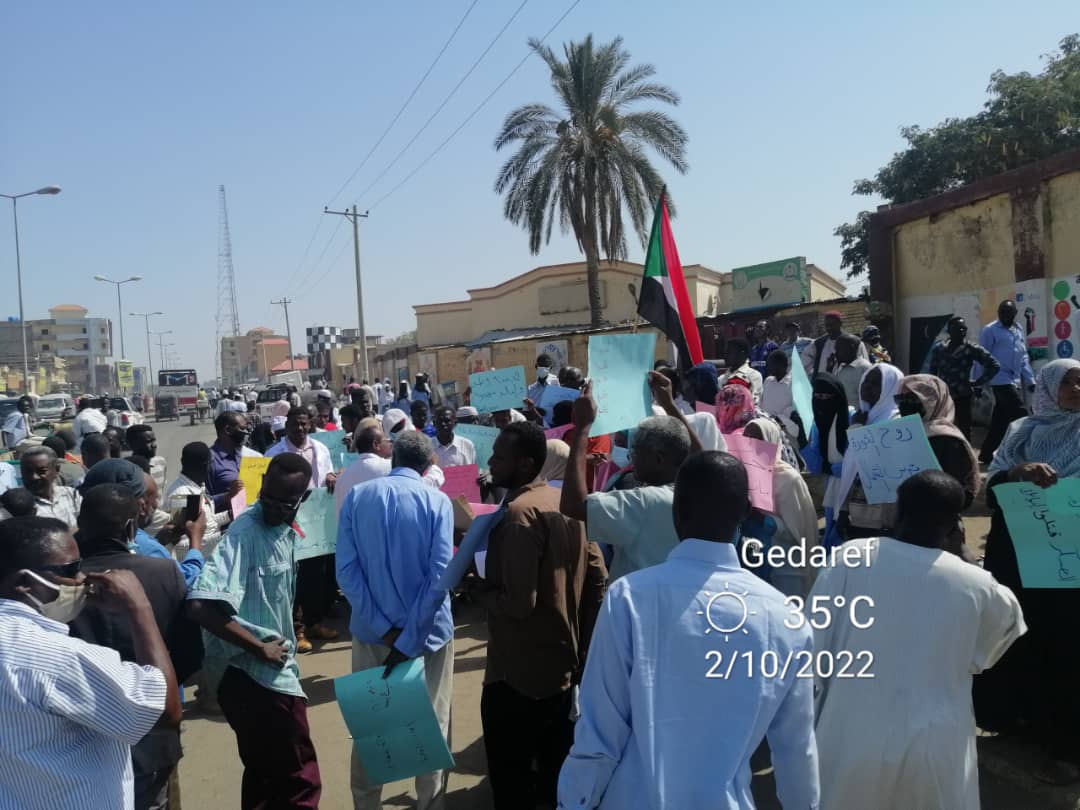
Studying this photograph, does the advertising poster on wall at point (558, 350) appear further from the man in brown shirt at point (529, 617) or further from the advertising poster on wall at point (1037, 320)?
the man in brown shirt at point (529, 617)

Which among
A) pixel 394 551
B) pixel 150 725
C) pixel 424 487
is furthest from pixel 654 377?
pixel 150 725

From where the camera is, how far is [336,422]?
1045cm

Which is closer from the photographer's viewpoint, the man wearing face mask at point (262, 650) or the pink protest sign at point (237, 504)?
the man wearing face mask at point (262, 650)

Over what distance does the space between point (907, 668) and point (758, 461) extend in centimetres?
166

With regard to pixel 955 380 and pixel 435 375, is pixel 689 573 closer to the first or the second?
pixel 955 380

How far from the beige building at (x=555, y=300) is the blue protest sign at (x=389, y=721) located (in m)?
29.8

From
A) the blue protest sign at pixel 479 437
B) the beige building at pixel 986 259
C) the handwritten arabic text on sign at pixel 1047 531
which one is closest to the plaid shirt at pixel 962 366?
the beige building at pixel 986 259

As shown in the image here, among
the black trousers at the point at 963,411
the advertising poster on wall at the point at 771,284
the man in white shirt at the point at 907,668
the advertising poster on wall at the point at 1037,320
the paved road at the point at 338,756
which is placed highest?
the advertising poster on wall at the point at 771,284

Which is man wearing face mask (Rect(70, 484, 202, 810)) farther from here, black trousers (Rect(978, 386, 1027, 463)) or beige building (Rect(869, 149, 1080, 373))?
beige building (Rect(869, 149, 1080, 373))

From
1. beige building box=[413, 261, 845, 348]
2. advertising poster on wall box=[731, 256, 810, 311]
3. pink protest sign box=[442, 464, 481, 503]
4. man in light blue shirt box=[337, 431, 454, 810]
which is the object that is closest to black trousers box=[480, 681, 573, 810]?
man in light blue shirt box=[337, 431, 454, 810]

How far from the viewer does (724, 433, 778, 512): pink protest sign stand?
3953 millimetres

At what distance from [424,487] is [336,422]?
687 cm

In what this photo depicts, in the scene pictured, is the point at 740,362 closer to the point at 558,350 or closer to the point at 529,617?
the point at 529,617

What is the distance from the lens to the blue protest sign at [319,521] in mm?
4613
